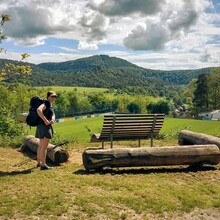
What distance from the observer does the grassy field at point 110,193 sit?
5277 mm

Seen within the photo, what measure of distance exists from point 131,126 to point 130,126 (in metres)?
0.04

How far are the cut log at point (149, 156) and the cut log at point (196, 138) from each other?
198 cm

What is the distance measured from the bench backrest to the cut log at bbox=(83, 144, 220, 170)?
7.02 feet

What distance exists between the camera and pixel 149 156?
8094 millimetres

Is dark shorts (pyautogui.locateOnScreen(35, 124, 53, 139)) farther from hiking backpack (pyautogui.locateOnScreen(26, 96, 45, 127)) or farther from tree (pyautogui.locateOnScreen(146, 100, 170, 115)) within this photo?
tree (pyautogui.locateOnScreen(146, 100, 170, 115))

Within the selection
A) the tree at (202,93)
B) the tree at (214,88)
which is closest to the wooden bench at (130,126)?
the tree at (202,93)

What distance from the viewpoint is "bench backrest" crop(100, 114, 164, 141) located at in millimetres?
10223

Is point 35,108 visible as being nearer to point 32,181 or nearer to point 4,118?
point 32,181

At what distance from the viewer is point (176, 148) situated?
8.35 metres

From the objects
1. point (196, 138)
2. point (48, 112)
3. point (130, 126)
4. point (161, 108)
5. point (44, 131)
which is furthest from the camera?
point (161, 108)

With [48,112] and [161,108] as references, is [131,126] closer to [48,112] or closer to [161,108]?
[48,112]

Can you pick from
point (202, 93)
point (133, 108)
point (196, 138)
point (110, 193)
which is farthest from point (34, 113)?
point (133, 108)

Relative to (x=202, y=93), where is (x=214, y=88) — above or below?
above

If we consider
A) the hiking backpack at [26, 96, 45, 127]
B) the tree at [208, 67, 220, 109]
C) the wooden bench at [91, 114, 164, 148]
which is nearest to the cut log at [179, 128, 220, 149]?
the wooden bench at [91, 114, 164, 148]
